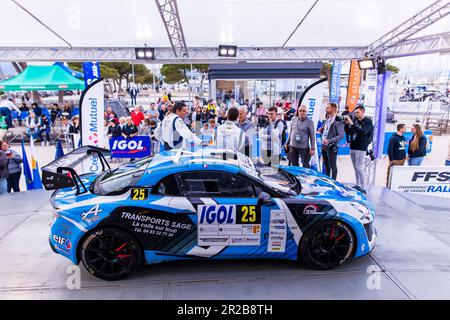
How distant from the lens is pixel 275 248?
352 cm

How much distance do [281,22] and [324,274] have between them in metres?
6.12

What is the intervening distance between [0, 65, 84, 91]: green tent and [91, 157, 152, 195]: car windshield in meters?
11.1

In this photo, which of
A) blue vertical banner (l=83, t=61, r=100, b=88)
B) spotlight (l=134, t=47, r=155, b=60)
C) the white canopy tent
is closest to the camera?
the white canopy tent

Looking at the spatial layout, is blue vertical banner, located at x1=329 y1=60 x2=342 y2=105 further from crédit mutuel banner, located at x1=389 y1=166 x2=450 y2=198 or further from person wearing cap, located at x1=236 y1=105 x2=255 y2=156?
person wearing cap, located at x1=236 y1=105 x2=255 y2=156

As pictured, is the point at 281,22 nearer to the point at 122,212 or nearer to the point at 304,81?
the point at 122,212

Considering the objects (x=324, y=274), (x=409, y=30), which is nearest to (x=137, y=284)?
(x=324, y=274)

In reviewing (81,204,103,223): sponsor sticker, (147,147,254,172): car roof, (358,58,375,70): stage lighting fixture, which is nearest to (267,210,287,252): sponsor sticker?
(147,147,254,172): car roof

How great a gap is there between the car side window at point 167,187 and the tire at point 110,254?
0.53 m

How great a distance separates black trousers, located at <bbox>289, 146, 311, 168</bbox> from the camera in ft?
21.8

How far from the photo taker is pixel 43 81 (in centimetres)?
1356

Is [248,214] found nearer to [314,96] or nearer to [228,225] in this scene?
[228,225]

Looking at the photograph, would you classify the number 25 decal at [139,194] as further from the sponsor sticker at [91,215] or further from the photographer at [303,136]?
the photographer at [303,136]

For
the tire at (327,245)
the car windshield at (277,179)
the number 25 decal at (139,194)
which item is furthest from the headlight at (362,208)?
the number 25 decal at (139,194)

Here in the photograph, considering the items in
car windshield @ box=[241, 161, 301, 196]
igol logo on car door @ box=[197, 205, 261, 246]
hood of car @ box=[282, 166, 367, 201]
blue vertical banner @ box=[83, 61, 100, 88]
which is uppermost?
blue vertical banner @ box=[83, 61, 100, 88]
